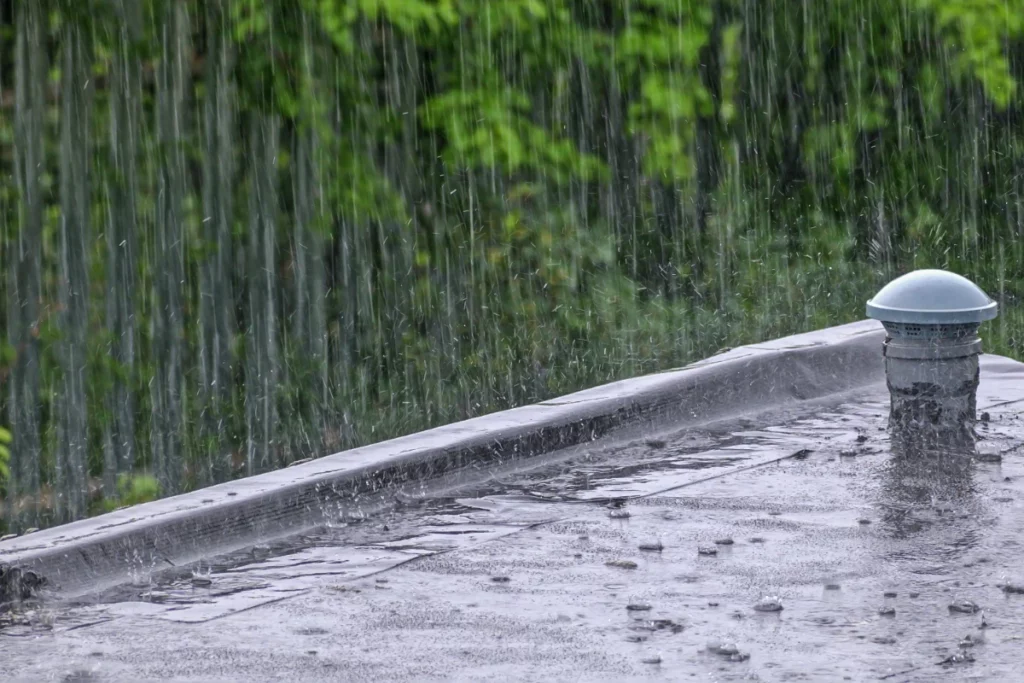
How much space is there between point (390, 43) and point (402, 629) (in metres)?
6.06

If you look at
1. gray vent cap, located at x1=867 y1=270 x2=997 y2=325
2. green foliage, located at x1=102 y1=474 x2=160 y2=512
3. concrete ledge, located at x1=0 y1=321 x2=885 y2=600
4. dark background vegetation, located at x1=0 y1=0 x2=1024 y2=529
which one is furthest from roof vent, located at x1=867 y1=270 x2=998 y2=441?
green foliage, located at x1=102 y1=474 x2=160 y2=512

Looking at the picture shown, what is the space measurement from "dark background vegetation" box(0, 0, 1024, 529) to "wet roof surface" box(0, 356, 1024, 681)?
3.06 meters

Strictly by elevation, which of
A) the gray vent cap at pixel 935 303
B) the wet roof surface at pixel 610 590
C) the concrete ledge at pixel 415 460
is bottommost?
the wet roof surface at pixel 610 590

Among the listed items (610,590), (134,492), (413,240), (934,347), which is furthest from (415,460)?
(413,240)

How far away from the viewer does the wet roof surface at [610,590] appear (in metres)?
4.04

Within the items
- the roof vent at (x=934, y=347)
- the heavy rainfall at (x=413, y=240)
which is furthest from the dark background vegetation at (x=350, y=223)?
the roof vent at (x=934, y=347)

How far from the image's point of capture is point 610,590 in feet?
15.3

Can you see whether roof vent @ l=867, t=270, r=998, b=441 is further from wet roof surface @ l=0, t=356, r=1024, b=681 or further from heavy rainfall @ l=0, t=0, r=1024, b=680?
wet roof surface @ l=0, t=356, r=1024, b=681

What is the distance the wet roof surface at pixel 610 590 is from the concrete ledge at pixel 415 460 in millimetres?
93

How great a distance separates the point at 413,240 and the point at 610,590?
566 centimetres

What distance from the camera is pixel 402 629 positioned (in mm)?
4312

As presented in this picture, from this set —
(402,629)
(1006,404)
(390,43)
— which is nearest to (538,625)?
(402,629)

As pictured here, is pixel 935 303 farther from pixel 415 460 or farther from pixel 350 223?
pixel 350 223

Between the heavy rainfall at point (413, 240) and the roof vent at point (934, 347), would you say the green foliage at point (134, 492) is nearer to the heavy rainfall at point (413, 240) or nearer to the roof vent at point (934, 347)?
the heavy rainfall at point (413, 240)
